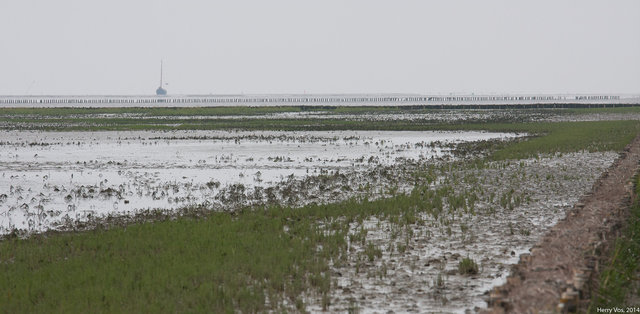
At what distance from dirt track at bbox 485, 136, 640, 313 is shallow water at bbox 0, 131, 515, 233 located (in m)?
11.2

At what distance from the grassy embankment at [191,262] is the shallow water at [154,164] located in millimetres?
3236

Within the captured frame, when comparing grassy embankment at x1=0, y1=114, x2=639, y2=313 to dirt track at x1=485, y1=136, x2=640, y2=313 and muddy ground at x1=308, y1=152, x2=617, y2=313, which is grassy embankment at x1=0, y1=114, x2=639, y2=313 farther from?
dirt track at x1=485, y1=136, x2=640, y2=313

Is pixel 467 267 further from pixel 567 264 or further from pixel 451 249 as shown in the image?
pixel 567 264

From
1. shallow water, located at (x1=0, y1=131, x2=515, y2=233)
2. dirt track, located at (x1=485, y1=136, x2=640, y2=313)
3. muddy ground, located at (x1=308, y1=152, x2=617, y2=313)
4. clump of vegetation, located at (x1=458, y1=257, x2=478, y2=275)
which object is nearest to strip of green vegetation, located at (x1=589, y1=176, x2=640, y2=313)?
dirt track, located at (x1=485, y1=136, x2=640, y2=313)

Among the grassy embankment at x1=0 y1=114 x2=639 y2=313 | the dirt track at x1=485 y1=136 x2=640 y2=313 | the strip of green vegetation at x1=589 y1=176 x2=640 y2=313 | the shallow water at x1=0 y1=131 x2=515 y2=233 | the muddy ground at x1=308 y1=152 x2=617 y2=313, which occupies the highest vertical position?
the dirt track at x1=485 y1=136 x2=640 y2=313

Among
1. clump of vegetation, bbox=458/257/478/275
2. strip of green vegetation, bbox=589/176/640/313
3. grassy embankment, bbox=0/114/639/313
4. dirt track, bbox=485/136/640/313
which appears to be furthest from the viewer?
clump of vegetation, bbox=458/257/478/275

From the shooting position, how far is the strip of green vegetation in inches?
350

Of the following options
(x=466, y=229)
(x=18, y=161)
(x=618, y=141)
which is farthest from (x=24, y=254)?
(x=618, y=141)

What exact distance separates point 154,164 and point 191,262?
1908 cm

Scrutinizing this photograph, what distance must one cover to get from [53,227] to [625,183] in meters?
15.6

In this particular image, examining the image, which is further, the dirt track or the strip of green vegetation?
the strip of green vegetation

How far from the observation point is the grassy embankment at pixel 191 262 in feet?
31.6

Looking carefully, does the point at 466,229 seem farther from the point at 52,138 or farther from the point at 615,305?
the point at 52,138

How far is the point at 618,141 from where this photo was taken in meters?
36.1
